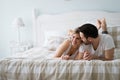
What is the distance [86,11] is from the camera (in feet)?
11.6

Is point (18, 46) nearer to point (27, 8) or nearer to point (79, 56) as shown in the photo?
point (27, 8)

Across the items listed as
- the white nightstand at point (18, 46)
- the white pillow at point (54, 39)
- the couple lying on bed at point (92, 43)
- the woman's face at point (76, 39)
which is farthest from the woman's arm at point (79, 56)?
the white nightstand at point (18, 46)

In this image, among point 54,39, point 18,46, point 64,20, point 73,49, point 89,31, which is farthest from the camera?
point 18,46

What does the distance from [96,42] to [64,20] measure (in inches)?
69.7

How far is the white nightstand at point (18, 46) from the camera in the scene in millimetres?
3725

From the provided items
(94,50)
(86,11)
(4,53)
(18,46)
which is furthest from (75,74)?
(4,53)

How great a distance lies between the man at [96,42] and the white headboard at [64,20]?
5.15 feet

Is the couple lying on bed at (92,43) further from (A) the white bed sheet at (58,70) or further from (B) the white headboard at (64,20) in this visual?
(B) the white headboard at (64,20)

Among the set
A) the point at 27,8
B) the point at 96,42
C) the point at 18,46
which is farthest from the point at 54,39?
the point at 96,42

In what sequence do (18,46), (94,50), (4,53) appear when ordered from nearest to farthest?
(94,50), (18,46), (4,53)

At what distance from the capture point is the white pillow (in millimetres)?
3114

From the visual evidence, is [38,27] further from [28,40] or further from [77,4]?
[77,4]

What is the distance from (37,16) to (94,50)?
2048 millimetres

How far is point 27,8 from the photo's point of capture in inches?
151
